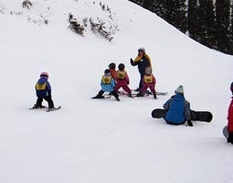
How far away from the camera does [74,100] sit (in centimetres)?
1205

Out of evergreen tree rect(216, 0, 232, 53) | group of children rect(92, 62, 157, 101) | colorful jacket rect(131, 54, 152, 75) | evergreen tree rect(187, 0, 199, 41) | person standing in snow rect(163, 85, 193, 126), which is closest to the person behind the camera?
person standing in snow rect(163, 85, 193, 126)

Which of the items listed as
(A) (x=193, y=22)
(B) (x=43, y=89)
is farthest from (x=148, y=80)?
(A) (x=193, y=22)

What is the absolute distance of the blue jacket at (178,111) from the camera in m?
8.55

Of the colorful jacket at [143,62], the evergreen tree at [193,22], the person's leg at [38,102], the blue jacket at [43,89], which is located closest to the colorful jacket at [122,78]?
the colorful jacket at [143,62]

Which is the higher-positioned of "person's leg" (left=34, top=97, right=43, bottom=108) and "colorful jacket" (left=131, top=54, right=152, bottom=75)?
"colorful jacket" (left=131, top=54, right=152, bottom=75)

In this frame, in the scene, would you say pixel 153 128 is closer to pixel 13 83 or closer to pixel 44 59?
pixel 13 83

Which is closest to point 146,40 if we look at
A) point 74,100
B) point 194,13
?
point 74,100

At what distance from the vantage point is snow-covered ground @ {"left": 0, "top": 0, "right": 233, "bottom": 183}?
5605mm

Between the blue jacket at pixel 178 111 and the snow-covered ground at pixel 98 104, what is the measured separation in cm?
20

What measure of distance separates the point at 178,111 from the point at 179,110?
3cm

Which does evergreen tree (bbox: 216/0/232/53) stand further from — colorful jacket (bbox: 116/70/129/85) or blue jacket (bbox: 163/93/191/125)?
blue jacket (bbox: 163/93/191/125)

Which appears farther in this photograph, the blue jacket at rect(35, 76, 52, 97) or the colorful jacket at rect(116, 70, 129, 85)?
the colorful jacket at rect(116, 70, 129, 85)

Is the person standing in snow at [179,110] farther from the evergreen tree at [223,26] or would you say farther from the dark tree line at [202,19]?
the evergreen tree at [223,26]

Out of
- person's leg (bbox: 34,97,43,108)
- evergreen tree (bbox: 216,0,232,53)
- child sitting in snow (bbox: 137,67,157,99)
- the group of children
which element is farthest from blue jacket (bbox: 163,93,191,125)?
evergreen tree (bbox: 216,0,232,53)
